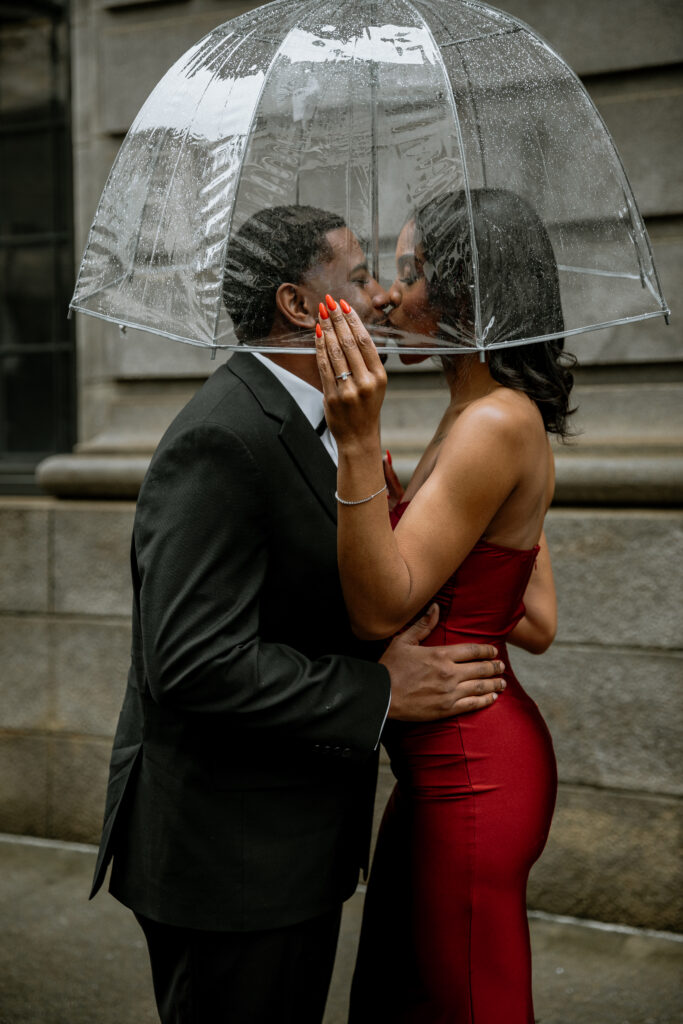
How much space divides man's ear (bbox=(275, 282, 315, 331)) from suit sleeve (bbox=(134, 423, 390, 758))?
0.28 m

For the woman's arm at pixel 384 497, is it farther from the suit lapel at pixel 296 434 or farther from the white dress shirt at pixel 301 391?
the white dress shirt at pixel 301 391

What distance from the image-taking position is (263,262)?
85.6 inches

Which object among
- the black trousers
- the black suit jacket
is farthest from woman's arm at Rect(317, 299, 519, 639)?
the black trousers

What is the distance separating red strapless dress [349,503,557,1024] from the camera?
2312 millimetres

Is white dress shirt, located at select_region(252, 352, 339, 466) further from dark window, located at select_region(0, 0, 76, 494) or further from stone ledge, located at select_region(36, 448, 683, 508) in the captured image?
Answer: dark window, located at select_region(0, 0, 76, 494)

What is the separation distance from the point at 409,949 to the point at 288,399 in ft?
4.08

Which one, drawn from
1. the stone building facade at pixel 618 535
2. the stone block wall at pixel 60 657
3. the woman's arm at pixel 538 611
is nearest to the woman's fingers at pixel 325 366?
the woman's arm at pixel 538 611

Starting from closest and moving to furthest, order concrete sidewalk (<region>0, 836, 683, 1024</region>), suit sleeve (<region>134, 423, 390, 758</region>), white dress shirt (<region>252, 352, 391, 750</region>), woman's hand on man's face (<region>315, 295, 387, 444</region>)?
1. woman's hand on man's face (<region>315, 295, 387, 444</region>)
2. suit sleeve (<region>134, 423, 390, 758</region>)
3. white dress shirt (<region>252, 352, 391, 750</region>)
4. concrete sidewalk (<region>0, 836, 683, 1024</region>)

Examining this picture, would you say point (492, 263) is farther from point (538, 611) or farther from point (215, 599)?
point (538, 611)

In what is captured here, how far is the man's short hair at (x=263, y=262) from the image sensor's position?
2.17 meters

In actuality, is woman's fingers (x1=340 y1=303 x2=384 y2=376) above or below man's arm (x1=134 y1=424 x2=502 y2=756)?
above

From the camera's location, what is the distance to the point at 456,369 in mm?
2455

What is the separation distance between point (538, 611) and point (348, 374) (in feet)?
3.64

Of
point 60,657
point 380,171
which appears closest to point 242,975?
point 380,171
